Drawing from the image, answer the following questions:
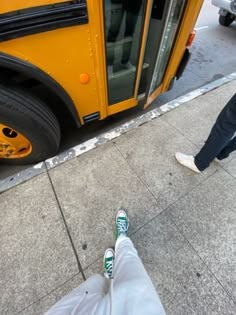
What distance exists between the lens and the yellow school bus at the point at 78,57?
1.20 m

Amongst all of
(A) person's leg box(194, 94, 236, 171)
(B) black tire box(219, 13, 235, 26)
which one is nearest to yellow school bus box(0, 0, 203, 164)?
(A) person's leg box(194, 94, 236, 171)

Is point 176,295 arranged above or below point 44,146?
below

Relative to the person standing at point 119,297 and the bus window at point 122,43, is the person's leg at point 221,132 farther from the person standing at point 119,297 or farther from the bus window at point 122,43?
the person standing at point 119,297

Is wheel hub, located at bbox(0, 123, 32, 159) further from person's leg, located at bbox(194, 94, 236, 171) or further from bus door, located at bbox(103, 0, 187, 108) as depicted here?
person's leg, located at bbox(194, 94, 236, 171)

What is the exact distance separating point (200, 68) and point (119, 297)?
4170 mm

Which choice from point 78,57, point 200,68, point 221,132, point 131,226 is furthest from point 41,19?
point 200,68

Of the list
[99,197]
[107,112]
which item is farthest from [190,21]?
[99,197]

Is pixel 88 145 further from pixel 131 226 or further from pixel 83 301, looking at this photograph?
pixel 83 301

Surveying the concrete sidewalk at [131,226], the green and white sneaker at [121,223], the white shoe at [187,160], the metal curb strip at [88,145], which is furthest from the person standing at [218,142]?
the green and white sneaker at [121,223]

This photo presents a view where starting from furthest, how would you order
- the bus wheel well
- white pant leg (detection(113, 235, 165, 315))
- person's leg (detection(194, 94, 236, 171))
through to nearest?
the bus wheel well < person's leg (detection(194, 94, 236, 171)) < white pant leg (detection(113, 235, 165, 315))

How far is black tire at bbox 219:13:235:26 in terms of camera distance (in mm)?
5125

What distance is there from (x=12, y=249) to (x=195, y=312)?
1.47 meters

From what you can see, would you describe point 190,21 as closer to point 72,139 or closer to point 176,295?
point 72,139

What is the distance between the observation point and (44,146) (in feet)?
6.04
